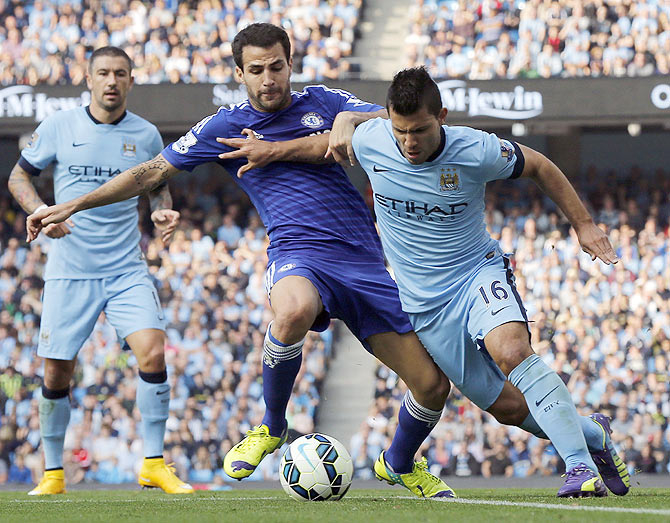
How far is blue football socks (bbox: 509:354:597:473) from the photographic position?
4797mm

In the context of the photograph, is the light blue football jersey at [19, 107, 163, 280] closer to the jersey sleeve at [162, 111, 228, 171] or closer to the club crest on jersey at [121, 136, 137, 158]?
the club crest on jersey at [121, 136, 137, 158]

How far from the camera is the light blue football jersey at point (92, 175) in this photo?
7371mm

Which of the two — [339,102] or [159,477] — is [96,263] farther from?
[339,102]

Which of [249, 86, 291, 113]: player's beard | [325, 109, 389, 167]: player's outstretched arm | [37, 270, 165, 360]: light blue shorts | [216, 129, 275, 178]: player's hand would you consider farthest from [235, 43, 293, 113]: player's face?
[37, 270, 165, 360]: light blue shorts

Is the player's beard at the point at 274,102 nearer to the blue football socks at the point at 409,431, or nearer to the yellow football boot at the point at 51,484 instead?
the blue football socks at the point at 409,431

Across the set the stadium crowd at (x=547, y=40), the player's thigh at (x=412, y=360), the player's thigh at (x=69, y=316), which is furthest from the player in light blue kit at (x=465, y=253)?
the stadium crowd at (x=547, y=40)

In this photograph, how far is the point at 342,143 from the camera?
5512 millimetres

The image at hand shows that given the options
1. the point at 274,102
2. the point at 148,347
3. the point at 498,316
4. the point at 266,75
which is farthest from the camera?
the point at 148,347

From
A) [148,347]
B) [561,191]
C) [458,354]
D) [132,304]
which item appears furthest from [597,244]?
[132,304]

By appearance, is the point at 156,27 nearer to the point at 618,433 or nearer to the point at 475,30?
the point at 475,30

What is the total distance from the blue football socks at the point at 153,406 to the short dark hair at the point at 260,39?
2.48 metres

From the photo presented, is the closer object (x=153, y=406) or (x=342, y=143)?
(x=342, y=143)

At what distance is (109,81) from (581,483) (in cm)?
434

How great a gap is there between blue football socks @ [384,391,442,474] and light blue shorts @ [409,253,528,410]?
1.15 ft
